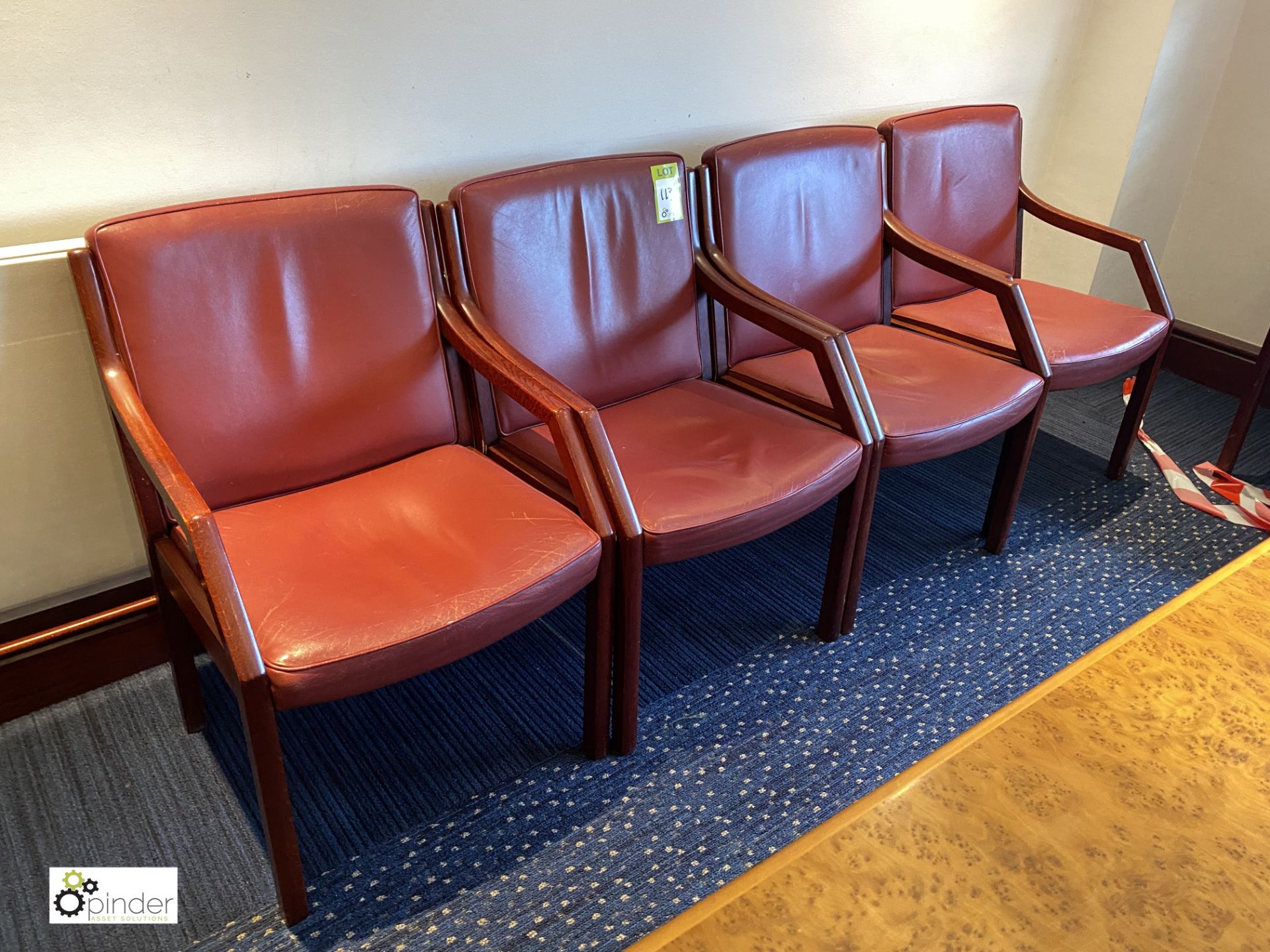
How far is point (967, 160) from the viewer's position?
8.55 ft

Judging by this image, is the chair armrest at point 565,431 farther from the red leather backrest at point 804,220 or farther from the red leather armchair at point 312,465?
the red leather backrest at point 804,220

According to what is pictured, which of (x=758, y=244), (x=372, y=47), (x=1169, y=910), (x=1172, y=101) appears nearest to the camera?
(x=1169, y=910)

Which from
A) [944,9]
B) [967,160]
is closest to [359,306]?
[967,160]

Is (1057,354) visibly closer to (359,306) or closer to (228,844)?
(359,306)

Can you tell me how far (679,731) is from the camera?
72.8 inches

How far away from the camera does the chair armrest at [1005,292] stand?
2.18 metres

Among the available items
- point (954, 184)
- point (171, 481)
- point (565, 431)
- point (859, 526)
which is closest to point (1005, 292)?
point (954, 184)

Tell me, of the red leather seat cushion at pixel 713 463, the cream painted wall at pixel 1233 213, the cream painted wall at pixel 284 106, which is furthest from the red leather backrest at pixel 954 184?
the cream painted wall at pixel 1233 213

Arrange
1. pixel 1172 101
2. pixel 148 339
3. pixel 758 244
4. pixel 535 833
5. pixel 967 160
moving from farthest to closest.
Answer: pixel 1172 101 → pixel 967 160 → pixel 758 244 → pixel 535 833 → pixel 148 339

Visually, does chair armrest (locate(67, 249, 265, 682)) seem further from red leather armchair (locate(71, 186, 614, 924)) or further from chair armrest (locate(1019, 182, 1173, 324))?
chair armrest (locate(1019, 182, 1173, 324))

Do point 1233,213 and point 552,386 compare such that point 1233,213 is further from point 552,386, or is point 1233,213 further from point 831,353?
point 552,386

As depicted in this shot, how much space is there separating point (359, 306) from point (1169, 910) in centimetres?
141

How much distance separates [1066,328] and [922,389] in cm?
57

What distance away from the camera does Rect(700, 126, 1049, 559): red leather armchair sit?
2035 mm
